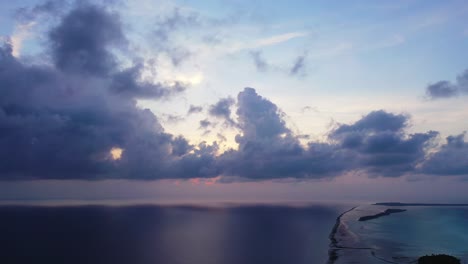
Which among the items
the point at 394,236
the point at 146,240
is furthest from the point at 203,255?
the point at 394,236

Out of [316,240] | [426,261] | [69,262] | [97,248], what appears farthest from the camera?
[316,240]

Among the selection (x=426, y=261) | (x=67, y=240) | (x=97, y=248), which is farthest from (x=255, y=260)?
(x=67, y=240)

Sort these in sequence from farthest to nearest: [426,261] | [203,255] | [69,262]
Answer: [203,255] → [69,262] → [426,261]

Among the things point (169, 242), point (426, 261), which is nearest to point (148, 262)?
point (169, 242)

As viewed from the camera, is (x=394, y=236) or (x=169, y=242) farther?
(x=394, y=236)

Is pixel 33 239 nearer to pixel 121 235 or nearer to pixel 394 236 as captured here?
pixel 121 235

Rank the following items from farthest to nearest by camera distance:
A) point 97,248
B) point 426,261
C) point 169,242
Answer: point 169,242 < point 97,248 < point 426,261

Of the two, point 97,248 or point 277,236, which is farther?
point 277,236

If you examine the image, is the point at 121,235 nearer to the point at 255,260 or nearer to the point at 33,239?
the point at 33,239

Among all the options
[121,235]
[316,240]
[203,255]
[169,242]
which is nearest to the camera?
[203,255]
